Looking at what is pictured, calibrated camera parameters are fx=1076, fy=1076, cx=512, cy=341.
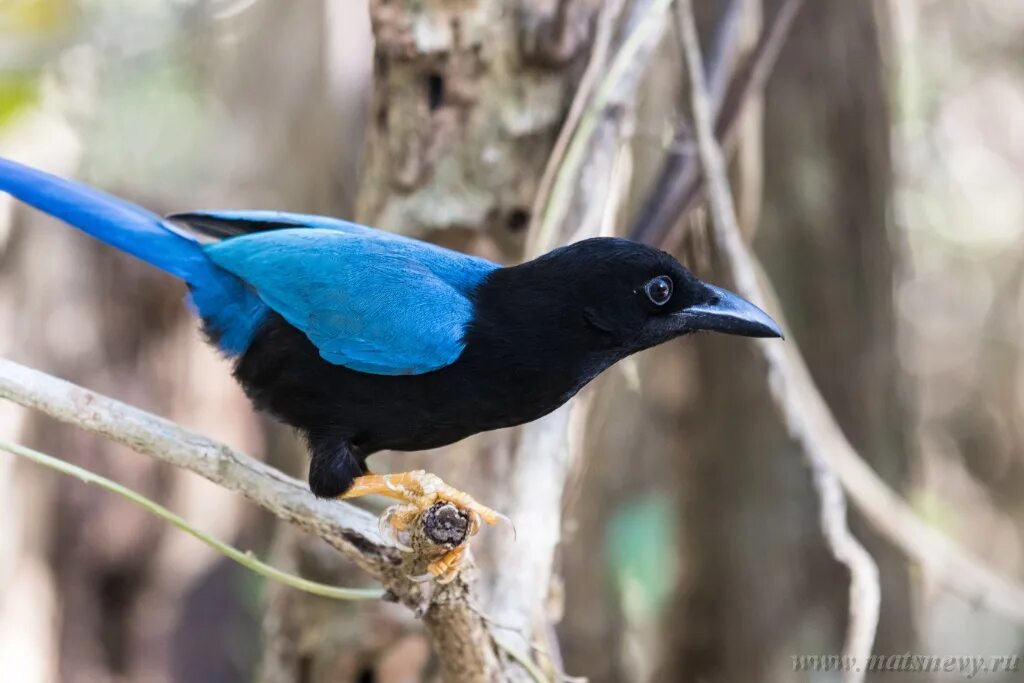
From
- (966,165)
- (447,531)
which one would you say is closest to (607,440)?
(447,531)

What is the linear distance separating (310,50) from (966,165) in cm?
562

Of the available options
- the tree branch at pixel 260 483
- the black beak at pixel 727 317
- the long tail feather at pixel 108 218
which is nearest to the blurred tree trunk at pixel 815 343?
the black beak at pixel 727 317

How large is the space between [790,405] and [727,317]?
0.47 meters

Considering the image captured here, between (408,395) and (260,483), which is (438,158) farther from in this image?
(260,483)

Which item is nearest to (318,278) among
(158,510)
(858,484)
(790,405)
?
(158,510)

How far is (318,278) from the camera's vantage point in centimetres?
300

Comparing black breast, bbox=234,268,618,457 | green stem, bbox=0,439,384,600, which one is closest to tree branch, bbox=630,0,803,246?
black breast, bbox=234,268,618,457

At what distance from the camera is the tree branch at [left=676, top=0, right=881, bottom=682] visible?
281cm

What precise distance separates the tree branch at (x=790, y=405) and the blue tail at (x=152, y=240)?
1.46 m

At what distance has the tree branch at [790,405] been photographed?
2814 mm

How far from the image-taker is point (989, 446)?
819 centimetres

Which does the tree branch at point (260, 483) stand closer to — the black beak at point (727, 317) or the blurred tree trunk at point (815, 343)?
the black beak at point (727, 317)

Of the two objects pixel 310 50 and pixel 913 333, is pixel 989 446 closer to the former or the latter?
pixel 913 333

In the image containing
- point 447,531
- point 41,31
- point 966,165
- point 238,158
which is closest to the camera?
point 447,531
